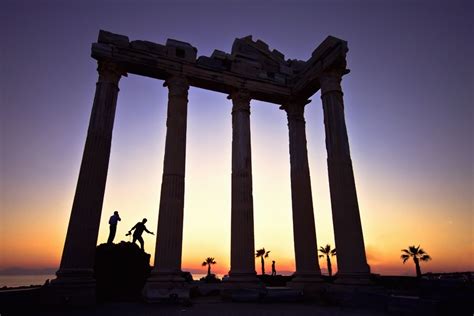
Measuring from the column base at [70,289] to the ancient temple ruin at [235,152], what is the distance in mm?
59

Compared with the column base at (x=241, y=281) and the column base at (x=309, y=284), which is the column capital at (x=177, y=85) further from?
the column base at (x=309, y=284)

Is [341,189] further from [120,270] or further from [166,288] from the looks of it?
[120,270]

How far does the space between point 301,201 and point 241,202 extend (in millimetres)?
6503

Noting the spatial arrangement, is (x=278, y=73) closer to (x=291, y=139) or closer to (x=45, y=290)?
(x=291, y=139)

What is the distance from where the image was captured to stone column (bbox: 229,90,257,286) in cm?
2452

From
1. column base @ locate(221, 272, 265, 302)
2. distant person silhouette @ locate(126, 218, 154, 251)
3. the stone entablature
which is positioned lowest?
column base @ locate(221, 272, 265, 302)

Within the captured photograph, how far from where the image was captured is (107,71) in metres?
25.5

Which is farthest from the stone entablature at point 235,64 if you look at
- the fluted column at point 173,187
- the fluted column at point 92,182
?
the fluted column at point 92,182

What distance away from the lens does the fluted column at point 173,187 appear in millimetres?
22266

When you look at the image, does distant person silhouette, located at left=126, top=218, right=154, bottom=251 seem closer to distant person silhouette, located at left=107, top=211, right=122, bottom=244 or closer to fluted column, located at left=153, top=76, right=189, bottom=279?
distant person silhouette, located at left=107, top=211, right=122, bottom=244

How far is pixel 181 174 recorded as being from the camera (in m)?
24.8

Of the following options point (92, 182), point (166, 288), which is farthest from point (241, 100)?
point (166, 288)

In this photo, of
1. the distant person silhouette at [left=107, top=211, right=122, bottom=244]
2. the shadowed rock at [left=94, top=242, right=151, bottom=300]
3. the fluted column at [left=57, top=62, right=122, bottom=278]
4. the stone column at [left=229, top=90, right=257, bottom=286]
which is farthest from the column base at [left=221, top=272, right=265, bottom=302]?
the distant person silhouette at [left=107, top=211, right=122, bottom=244]

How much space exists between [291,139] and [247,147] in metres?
5.97
